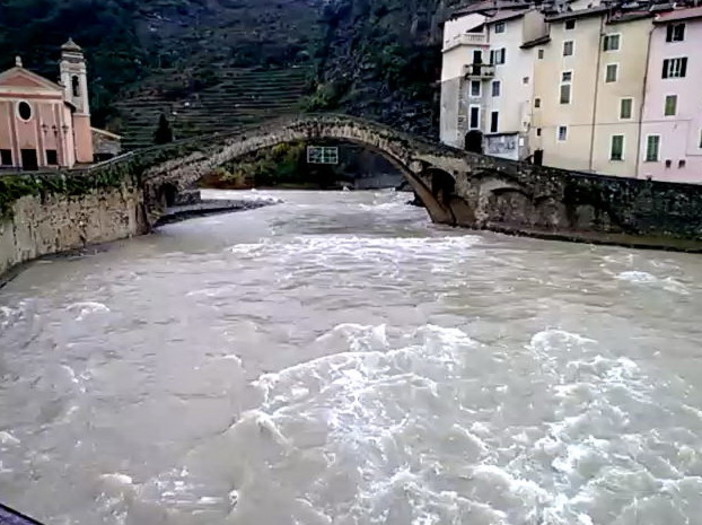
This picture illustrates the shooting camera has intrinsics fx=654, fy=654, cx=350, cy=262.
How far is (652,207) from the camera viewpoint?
23.3 meters

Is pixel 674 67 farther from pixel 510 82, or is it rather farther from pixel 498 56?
pixel 498 56

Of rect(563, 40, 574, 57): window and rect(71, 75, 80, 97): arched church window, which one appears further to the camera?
rect(71, 75, 80, 97): arched church window

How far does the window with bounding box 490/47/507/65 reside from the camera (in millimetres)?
34719

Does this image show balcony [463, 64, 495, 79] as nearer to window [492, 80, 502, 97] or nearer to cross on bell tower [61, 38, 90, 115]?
window [492, 80, 502, 97]

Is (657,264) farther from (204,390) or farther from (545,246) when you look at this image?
(204,390)

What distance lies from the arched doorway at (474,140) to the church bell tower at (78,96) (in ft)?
70.3

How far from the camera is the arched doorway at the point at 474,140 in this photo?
3720 centimetres

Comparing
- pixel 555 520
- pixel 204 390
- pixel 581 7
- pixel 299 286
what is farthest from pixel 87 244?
pixel 581 7

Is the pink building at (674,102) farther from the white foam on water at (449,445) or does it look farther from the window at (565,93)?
the white foam on water at (449,445)

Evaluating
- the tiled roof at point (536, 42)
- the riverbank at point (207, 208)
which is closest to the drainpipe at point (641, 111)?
the tiled roof at point (536, 42)

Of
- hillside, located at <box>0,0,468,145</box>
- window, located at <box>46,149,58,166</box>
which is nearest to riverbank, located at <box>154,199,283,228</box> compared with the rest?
window, located at <box>46,149,58,166</box>

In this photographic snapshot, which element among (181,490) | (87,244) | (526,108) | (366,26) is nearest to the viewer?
(181,490)

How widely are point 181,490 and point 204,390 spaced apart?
2.72 metres

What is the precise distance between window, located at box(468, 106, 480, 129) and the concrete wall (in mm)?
19911
